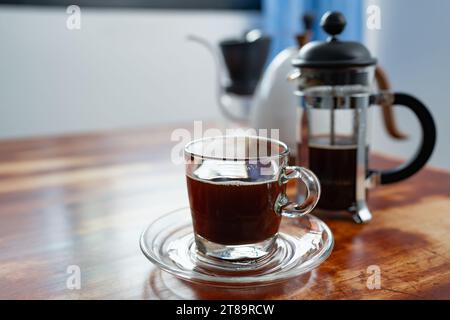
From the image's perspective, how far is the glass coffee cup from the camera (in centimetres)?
51

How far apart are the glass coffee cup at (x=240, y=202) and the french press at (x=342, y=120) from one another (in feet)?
0.45

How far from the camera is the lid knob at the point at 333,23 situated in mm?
631

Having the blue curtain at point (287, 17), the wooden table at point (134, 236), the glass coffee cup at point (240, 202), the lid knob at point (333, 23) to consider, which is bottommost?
the wooden table at point (134, 236)

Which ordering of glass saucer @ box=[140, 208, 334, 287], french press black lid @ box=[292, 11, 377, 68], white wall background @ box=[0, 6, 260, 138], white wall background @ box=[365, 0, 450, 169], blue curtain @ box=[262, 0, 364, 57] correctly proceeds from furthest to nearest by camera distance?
blue curtain @ box=[262, 0, 364, 57] < white wall background @ box=[0, 6, 260, 138] < white wall background @ box=[365, 0, 450, 169] < french press black lid @ box=[292, 11, 377, 68] < glass saucer @ box=[140, 208, 334, 287]

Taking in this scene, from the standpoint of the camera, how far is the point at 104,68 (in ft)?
6.43

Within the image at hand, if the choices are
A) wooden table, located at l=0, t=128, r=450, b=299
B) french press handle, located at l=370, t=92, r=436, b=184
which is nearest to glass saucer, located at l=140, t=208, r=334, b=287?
wooden table, located at l=0, t=128, r=450, b=299

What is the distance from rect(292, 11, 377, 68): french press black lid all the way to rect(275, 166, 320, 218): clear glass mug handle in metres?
0.16

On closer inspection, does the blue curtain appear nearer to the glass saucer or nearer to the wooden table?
the wooden table

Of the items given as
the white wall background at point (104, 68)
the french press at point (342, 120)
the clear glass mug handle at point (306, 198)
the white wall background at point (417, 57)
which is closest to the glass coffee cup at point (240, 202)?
the clear glass mug handle at point (306, 198)

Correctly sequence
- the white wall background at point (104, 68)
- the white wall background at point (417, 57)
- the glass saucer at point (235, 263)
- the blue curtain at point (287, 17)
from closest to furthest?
the glass saucer at point (235, 263) < the white wall background at point (417, 57) < the white wall background at point (104, 68) < the blue curtain at point (287, 17)

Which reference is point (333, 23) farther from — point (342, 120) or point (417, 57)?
point (417, 57)

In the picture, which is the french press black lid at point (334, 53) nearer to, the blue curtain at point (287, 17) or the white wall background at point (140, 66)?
the white wall background at point (140, 66)

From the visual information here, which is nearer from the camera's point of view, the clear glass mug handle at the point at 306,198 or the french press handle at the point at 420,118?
the clear glass mug handle at the point at 306,198
